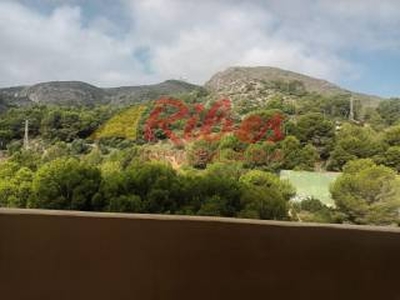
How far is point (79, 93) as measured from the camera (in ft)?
11.2

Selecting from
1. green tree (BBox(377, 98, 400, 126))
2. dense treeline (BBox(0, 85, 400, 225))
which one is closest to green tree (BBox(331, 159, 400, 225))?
dense treeline (BBox(0, 85, 400, 225))

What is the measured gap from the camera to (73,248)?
5.47 feet

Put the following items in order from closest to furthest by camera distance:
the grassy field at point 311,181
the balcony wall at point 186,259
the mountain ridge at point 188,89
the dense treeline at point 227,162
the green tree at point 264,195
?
A: the balcony wall at point 186,259 < the green tree at point 264,195 < the dense treeline at point 227,162 < the grassy field at point 311,181 < the mountain ridge at point 188,89

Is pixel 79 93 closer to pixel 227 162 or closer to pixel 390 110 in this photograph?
pixel 227 162

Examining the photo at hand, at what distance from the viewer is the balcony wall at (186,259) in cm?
166

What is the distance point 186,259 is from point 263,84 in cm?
222

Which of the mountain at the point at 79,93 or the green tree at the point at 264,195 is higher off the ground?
the mountain at the point at 79,93

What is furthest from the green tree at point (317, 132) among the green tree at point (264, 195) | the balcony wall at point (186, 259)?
the balcony wall at point (186, 259)

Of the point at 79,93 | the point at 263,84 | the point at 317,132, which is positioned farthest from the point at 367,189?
the point at 79,93

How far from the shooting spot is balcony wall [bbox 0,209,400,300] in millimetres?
1656

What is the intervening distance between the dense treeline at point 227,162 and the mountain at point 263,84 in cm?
5

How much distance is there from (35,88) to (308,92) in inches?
68.4

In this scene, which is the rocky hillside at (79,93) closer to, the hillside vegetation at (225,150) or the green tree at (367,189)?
the hillside vegetation at (225,150)

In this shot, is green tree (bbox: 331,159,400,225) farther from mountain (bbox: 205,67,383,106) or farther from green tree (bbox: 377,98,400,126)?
mountain (bbox: 205,67,383,106)
